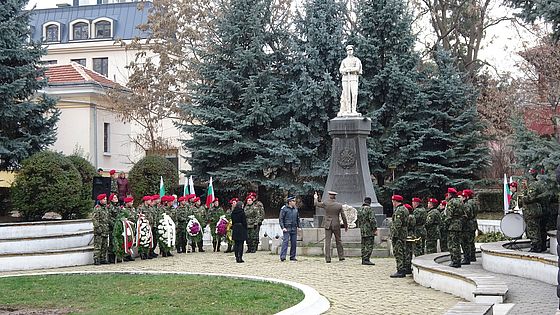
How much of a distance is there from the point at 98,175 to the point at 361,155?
28.1ft

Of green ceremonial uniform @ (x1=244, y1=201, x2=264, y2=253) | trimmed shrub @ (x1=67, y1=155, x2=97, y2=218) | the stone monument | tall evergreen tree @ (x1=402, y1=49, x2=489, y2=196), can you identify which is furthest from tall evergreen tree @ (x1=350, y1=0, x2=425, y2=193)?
trimmed shrub @ (x1=67, y1=155, x2=97, y2=218)

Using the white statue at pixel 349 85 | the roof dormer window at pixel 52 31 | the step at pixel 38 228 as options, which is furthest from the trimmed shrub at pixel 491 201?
the roof dormer window at pixel 52 31

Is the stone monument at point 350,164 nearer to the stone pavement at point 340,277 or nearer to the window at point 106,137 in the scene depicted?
the stone pavement at point 340,277

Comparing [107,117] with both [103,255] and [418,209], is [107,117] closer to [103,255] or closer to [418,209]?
[103,255]

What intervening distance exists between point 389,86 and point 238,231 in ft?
56.9

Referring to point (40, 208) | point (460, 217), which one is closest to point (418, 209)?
point (460, 217)

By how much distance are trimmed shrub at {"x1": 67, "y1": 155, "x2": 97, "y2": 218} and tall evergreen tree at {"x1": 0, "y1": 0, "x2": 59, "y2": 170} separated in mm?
1525

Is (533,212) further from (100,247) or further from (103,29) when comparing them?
(103,29)

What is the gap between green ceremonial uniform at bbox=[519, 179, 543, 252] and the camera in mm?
16172

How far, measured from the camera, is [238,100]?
37.4 m

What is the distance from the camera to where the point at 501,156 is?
141ft

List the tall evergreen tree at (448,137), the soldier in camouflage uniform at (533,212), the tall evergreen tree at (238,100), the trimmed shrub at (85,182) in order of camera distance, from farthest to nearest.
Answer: the tall evergreen tree at (238,100), the tall evergreen tree at (448,137), the trimmed shrub at (85,182), the soldier in camouflage uniform at (533,212)

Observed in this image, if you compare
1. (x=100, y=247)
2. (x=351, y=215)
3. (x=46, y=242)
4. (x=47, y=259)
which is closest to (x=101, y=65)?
(x=46, y=242)

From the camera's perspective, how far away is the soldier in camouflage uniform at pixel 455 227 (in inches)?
651
